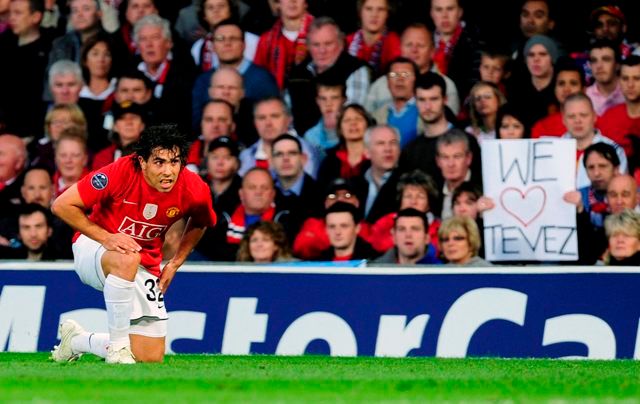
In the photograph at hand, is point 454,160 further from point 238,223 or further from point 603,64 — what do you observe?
point 238,223

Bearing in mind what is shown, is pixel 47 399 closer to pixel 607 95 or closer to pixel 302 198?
pixel 302 198

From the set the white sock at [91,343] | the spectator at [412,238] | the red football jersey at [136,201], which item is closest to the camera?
the red football jersey at [136,201]

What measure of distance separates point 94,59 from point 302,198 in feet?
10.5

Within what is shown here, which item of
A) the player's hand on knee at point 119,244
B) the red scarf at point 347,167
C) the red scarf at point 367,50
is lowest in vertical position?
the player's hand on knee at point 119,244

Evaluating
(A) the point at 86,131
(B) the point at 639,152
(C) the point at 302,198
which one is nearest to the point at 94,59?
(A) the point at 86,131

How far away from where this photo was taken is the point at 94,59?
50.8 ft

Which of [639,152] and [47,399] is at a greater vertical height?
[639,152]

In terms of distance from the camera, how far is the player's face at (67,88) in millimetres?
15398

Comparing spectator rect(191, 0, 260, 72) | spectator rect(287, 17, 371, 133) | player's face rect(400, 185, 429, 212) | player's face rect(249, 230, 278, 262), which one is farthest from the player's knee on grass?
spectator rect(191, 0, 260, 72)

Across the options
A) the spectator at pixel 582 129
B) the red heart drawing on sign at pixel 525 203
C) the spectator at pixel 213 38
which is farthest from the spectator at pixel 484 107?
the spectator at pixel 213 38

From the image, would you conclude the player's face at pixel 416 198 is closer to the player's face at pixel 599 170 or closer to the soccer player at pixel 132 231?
the player's face at pixel 599 170

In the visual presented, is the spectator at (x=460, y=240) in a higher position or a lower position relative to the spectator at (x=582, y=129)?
lower

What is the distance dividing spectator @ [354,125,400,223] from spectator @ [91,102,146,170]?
249 cm

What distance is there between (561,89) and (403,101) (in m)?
1.52
